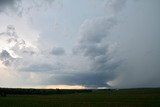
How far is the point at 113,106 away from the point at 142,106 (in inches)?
191

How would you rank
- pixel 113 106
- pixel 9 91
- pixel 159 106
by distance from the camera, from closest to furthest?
pixel 159 106
pixel 113 106
pixel 9 91

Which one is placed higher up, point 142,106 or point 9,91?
point 9,91

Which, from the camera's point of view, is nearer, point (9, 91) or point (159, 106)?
point (159, 106)

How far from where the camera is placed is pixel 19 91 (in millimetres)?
186125

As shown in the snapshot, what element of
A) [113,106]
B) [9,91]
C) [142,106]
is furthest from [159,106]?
[9,91]

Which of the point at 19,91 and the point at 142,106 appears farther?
the point at 19,91

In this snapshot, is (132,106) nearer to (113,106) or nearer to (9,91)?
(113,106)

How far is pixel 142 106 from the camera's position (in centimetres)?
5188

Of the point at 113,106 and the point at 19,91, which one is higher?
the point at 19,91

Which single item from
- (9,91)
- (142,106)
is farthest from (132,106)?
(9,91)

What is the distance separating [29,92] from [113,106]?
457ft

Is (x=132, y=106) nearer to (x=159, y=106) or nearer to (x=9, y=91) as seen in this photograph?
(x=159, y=106)

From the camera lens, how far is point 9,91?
178 m

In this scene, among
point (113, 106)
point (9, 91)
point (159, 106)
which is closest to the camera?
point (159, 106)
